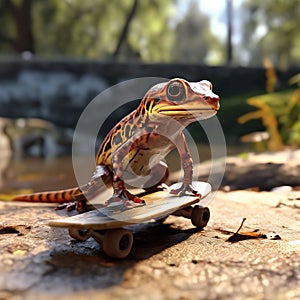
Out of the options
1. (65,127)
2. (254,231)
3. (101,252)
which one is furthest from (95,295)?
(65,127)

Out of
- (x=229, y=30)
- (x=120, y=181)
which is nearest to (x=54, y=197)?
(x=120, y=181)

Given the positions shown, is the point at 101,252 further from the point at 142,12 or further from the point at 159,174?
the point at 142,12

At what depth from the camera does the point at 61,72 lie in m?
17.7

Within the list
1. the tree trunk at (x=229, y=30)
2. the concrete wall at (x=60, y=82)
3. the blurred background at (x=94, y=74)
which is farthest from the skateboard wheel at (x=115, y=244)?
the tree trunk at (x=229, y=30)

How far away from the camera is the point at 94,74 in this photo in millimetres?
17922

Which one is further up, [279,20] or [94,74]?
[279,20]

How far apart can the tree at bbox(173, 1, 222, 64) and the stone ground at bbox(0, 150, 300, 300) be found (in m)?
36.0

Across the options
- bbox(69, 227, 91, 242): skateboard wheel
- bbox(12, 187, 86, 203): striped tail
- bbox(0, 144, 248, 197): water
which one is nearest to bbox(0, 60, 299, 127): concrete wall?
bbox(0, 144, 248, 197): water

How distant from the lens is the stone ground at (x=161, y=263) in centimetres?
151

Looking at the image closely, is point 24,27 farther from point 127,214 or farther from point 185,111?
point 127,214

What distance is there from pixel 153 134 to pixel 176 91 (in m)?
0.28

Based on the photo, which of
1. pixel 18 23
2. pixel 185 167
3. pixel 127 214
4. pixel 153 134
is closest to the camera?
pixel 127 214

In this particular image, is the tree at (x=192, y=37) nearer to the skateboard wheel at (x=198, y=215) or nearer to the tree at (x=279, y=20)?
the tree at (x=279, y=20)

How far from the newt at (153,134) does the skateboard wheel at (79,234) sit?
0.80ft
